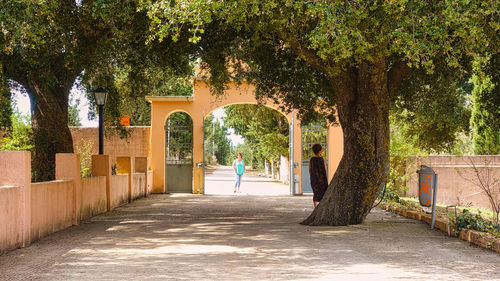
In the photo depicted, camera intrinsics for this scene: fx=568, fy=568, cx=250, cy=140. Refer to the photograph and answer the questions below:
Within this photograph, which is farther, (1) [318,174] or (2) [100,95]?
(2) [100,95]

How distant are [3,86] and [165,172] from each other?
35.3ft

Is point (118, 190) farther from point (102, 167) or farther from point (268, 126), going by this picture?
point (268, 126)

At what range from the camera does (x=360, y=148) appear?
11492 millimetres

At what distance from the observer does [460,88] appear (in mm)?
36781

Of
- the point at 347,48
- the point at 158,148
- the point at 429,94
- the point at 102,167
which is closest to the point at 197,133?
the point at 158,148

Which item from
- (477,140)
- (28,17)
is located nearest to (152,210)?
(28,17)

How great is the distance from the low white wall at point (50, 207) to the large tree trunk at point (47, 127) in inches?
101

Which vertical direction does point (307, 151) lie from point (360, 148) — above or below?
below

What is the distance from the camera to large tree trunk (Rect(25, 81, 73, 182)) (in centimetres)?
1431

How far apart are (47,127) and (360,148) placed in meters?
7.89

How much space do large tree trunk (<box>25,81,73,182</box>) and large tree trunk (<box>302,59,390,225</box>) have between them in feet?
23.0

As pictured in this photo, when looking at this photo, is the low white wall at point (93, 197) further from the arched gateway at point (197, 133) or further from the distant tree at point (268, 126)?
the distant tree at point (268, 126)

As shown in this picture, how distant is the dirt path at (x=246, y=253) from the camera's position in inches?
265

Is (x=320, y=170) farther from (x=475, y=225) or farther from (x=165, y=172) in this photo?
(x=165, y=172)
